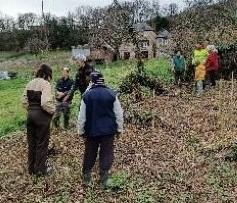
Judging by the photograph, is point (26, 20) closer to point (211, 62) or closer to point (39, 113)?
point (211, 62)

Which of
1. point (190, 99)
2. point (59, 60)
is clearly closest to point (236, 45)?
point (190, 99)

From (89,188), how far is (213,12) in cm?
3268

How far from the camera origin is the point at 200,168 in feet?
31.2

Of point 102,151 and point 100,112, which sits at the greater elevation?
point 100,112

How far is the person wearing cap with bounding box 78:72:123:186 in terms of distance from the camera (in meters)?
8.42

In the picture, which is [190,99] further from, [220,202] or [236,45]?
[220,202]

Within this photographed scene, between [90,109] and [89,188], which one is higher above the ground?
[90,109]

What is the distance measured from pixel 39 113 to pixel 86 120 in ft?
3.82

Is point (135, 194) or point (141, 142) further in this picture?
point (141, 142)

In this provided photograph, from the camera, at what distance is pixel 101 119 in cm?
845

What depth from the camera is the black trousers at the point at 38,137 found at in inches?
368

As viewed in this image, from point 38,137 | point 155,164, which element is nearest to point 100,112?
point 38,137

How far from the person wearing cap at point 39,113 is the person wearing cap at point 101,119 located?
990 millimetres

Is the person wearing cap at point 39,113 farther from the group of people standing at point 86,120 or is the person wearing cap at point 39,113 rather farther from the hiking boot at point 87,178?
the hiking boot at point 87,178
